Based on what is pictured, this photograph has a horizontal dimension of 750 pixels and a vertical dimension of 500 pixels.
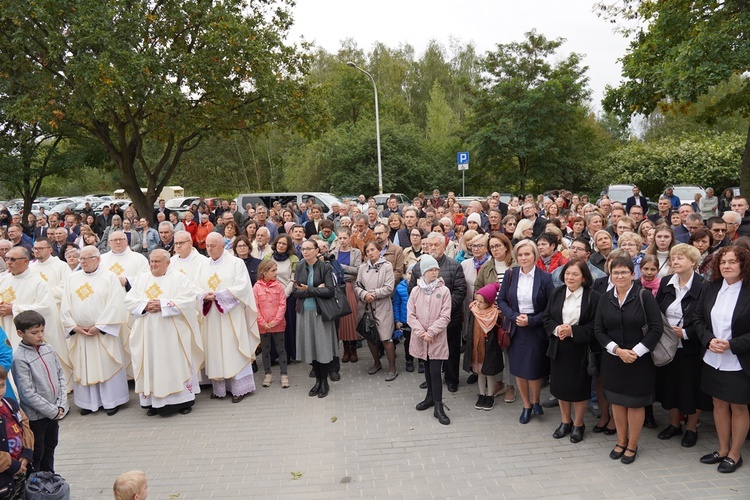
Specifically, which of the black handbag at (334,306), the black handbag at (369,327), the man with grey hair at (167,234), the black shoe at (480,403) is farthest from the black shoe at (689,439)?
the man with grey hair at (167,234)

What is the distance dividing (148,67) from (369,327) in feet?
39.8

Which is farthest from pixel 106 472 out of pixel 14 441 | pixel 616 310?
pixel 616 310

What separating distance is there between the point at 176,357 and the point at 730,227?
698cm

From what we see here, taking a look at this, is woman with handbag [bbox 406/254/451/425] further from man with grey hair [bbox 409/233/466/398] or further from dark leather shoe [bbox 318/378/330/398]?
dark leather shoe [bbox 318/378/330/398]

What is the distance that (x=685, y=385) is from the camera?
4965 millimetres

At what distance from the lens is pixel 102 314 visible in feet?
20.9

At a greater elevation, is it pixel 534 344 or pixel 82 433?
pixel 534 344

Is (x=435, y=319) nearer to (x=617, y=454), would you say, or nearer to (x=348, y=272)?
(x=348, y=272)

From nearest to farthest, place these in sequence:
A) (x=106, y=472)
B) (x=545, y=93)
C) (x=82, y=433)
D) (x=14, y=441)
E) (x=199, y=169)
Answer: (x=14, y=441), (x=106, y=472), (x=82, y=433), (x=545, y=93), (x=199, y=169)

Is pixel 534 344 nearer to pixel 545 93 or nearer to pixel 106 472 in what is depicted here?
pixel 106 472

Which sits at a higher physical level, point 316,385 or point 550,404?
point 316,385

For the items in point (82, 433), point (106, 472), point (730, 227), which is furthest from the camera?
point (730, 227)

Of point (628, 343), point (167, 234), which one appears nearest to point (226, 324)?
point (167, 234)

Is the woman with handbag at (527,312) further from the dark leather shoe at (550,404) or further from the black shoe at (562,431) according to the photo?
the dark leather shoe at (550,404)
